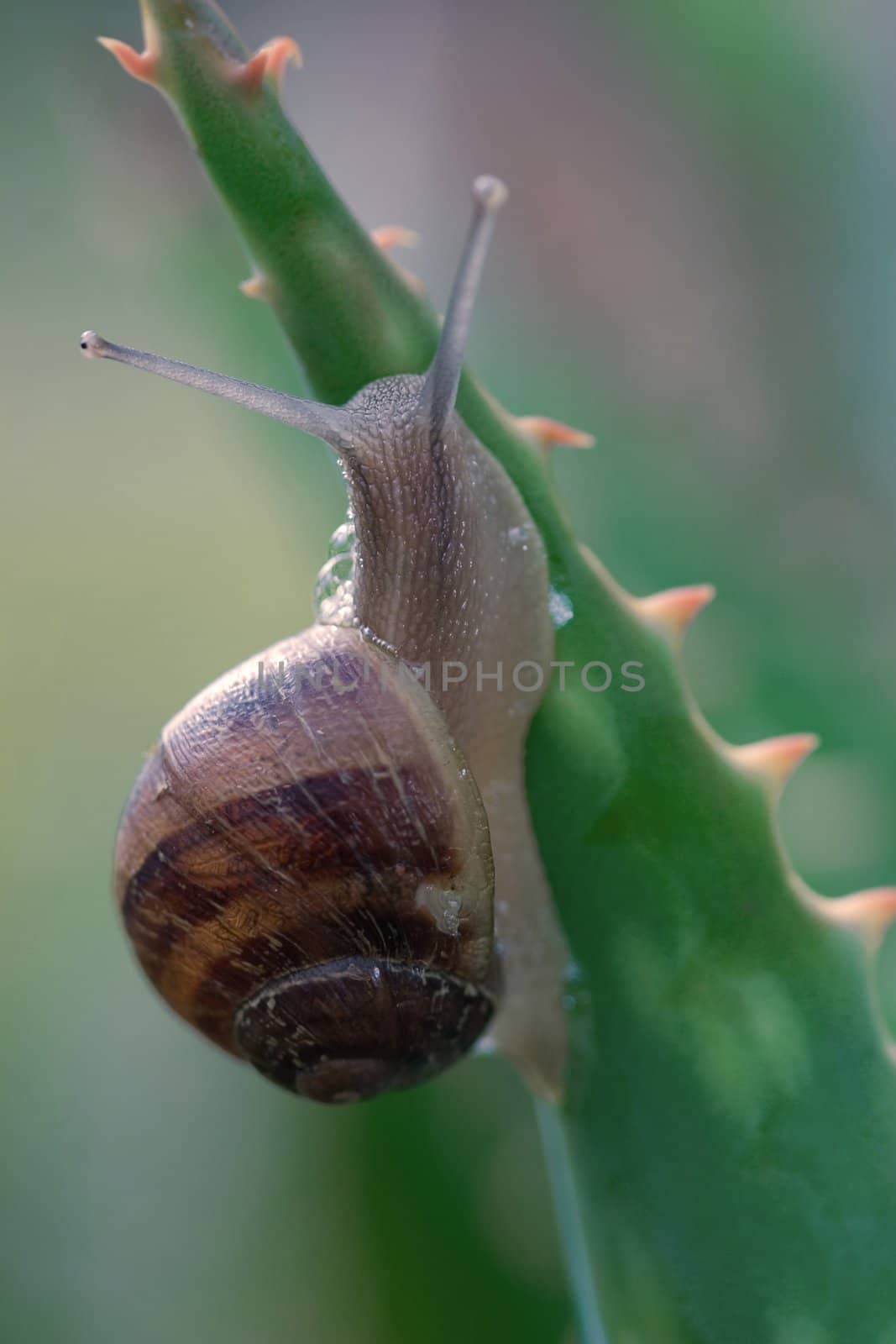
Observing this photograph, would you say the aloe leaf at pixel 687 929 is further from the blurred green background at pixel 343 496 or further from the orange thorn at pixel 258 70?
the blurred green background at pixel 343 496

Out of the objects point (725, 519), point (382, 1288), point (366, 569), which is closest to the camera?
point (366, 569)

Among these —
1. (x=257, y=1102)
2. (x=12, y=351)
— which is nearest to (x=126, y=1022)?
(x=257, y=1102)

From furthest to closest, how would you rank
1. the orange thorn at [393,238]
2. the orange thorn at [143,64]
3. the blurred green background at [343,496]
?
the blurred green background at [343,496] < the orange thorn at [393,238] < the orange thorn at [143,64]

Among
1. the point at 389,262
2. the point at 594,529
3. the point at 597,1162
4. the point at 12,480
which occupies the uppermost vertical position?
the point at 12,480

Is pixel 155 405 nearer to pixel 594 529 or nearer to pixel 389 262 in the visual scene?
pixel 594 529

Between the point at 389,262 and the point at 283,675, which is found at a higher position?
the point at 389,262

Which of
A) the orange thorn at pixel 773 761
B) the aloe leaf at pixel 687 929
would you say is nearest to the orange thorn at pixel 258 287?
the aloe leaf at pixel 687 929

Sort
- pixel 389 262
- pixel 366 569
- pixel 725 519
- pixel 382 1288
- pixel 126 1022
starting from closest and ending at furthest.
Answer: pixel 389 262 < pixel 366 569 < pixel 382 1288 < pixel 126 1022 < pixel 725 519
